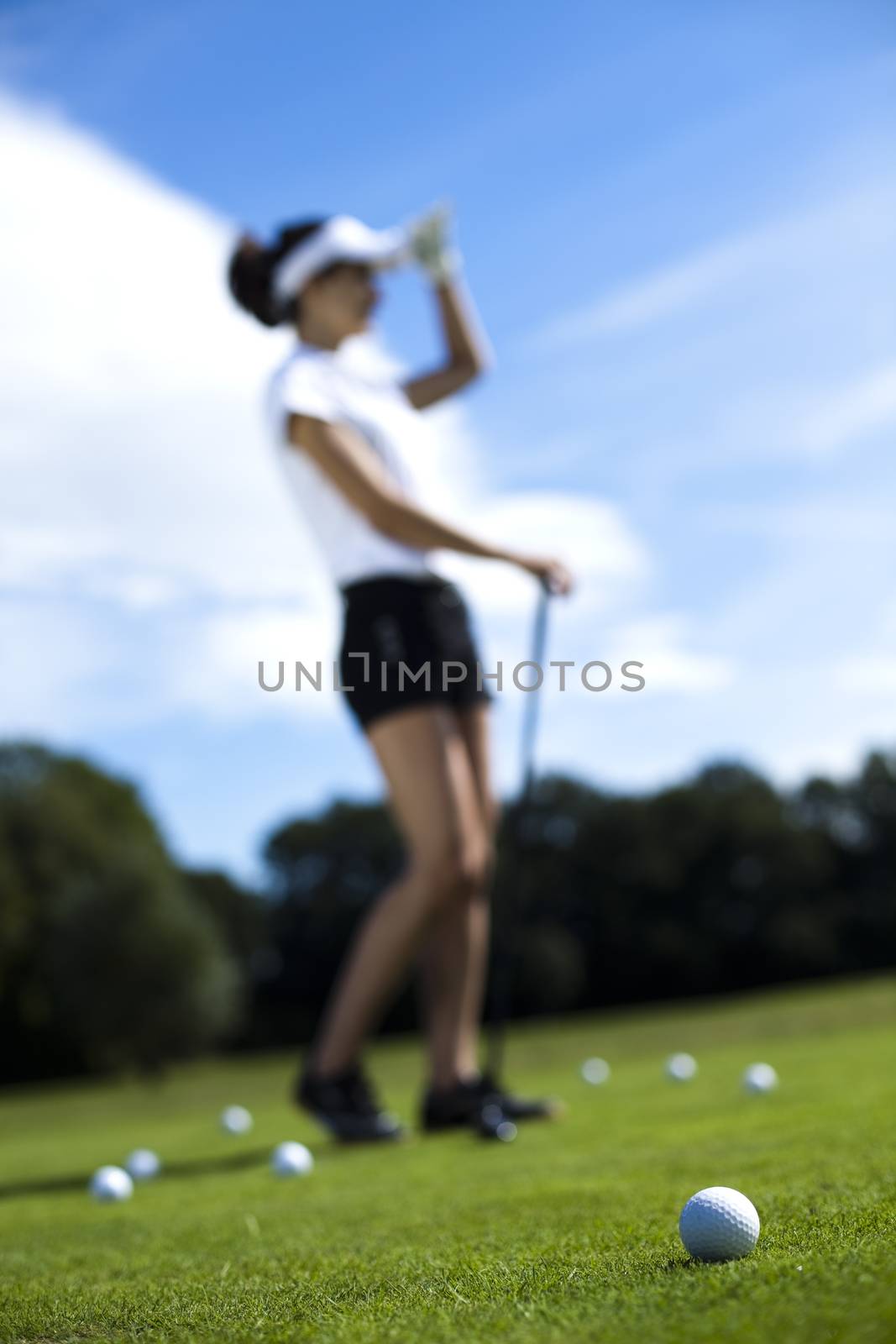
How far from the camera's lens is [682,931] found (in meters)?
56.6

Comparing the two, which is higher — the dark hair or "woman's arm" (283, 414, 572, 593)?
the dark hair

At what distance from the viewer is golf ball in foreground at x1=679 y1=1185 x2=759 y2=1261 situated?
6.50ft

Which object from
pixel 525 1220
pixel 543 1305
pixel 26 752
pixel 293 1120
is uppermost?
pixel 543 1305

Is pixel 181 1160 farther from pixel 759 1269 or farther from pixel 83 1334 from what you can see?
pixel 759 1269

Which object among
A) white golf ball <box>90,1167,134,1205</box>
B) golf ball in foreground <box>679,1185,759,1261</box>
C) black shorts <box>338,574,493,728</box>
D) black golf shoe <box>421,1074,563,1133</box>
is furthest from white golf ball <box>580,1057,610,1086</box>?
golf ball in foreground <box>679,1185,759,1261</box>

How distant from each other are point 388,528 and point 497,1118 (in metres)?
1.95

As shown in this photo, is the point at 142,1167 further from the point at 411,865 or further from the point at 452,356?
the point at 452,356

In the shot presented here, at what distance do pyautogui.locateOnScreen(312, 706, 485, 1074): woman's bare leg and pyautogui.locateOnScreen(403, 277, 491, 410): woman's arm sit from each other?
1556mm

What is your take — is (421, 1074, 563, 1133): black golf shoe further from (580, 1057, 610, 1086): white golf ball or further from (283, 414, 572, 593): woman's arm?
(580, 1057, 610, 1086): white golf ball

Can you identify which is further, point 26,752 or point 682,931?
point 682,931

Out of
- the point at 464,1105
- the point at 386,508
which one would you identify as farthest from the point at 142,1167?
the point at 386,508

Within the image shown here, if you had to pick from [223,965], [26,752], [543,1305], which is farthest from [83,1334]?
[26,752]

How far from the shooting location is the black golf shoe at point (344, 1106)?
4457 millimetres

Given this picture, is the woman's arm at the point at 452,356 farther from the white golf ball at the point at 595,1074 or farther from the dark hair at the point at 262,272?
the white golf ball at the point at 595,1074
